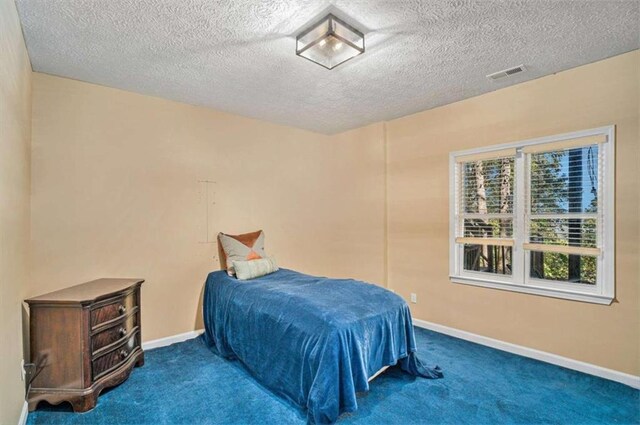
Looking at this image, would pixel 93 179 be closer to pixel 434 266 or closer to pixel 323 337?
pixel 323 337

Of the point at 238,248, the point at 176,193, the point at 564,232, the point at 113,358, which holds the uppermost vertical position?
the point at 176,193

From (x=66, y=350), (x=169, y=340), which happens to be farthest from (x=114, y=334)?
(x=169, y=340)

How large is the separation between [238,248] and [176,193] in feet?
3.02

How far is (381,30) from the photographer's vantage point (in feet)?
7.16

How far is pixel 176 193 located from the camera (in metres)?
3.48

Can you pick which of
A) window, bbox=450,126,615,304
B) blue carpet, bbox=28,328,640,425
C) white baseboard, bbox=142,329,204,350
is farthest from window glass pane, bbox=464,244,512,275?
white baseboard, bbox=142,329,204,350

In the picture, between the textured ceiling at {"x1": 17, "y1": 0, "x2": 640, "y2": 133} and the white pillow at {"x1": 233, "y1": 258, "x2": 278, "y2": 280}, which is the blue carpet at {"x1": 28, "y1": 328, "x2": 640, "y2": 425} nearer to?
the white pillow at {"x1": 233, "y1": 258, "x2": 278, "y2": 280}

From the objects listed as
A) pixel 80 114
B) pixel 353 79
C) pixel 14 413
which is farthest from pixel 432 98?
pixel 14 413

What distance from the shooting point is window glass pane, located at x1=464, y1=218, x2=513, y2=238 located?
3299mm

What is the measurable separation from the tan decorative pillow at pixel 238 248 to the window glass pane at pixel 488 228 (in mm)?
2436

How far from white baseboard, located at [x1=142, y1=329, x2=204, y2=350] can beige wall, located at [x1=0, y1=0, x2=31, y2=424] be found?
1196 mm

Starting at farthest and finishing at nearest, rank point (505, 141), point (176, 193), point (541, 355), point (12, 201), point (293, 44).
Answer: point (176, 193) < point (505, 141) < point (541, 355) < point (293, 44) < point (12, 201)

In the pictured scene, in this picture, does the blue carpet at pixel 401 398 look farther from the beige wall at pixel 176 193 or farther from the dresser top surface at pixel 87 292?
the beige wall at pixel 176 193

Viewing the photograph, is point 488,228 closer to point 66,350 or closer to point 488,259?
point 488,259
